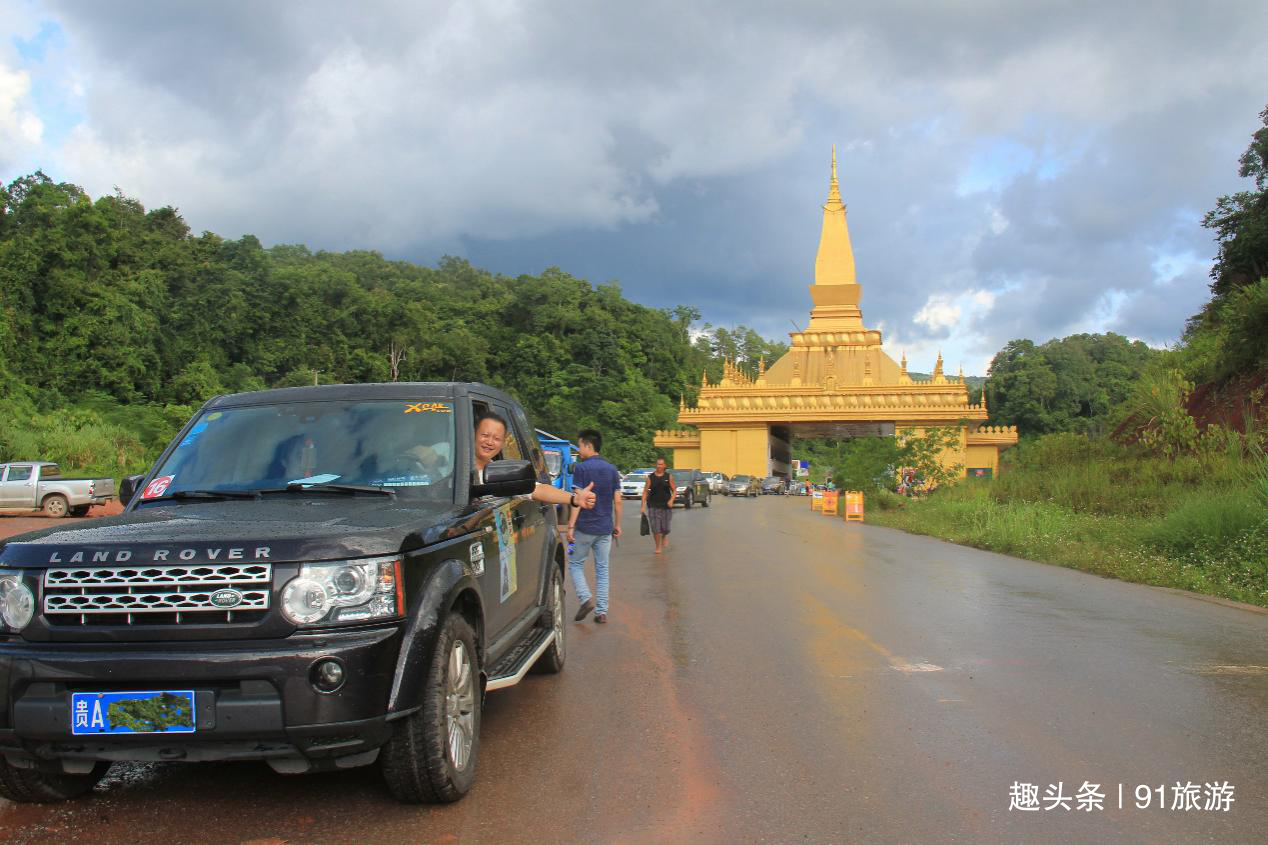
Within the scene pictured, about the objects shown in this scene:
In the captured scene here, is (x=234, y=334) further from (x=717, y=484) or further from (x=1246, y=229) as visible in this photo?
(x=1246, y=229)

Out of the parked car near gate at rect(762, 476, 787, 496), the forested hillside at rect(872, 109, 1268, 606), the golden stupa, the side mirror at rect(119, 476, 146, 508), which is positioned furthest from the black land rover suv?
the parked car near gate at rect(762, 476, 787, 496)

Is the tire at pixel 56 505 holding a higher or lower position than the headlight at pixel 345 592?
lower

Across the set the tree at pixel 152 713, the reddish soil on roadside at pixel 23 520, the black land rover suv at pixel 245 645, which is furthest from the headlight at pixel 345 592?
the reddish soil on roadside at pixel 23 520

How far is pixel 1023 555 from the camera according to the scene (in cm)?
1642

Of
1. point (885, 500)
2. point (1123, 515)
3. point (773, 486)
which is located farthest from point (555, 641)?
point (773, 486)

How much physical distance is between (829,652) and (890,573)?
20.4 feet

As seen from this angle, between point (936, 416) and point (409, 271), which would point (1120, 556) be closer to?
point (936, 416)

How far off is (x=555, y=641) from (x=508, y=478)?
93.1 inches

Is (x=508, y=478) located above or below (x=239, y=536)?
above

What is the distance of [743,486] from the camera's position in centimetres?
5084

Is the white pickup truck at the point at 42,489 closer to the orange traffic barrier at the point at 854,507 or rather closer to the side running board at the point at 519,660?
the orange traffic barrier at the point at 854,507

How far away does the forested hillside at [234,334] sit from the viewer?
40.8 meters

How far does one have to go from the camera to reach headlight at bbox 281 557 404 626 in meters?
3.79

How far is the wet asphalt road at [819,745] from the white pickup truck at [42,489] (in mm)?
20464
